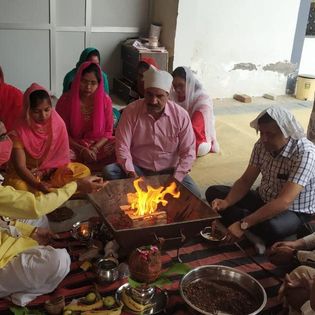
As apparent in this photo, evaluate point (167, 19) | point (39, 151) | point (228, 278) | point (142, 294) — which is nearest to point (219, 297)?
point (228, 278)

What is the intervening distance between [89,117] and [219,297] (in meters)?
2.48

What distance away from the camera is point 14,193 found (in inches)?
92.8

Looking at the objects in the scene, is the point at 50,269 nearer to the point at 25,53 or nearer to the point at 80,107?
the point at 80,107

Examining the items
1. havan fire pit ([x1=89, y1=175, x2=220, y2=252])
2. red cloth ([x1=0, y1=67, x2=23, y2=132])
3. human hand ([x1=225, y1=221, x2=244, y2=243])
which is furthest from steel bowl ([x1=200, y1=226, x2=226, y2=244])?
red cloth ([x1=0, y1=67, x2=23, y2=132])

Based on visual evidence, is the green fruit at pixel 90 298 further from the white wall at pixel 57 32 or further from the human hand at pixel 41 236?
the white wall at pixel 57 32

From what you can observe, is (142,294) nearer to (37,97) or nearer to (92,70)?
(37,97)

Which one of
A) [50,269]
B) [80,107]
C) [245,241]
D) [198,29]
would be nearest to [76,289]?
[50,269]

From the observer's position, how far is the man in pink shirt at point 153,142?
3475 mm

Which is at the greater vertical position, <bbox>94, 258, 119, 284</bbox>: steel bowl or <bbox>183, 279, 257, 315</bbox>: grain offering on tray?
<bbox>183, 279, 257, 315</bbox>: grain offering on tray

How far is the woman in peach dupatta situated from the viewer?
335cm

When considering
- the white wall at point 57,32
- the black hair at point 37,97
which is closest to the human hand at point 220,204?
the black hair at point 37,97

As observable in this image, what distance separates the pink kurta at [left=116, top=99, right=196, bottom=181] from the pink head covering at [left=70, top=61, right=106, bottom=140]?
2.52 feet

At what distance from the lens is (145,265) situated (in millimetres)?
2221

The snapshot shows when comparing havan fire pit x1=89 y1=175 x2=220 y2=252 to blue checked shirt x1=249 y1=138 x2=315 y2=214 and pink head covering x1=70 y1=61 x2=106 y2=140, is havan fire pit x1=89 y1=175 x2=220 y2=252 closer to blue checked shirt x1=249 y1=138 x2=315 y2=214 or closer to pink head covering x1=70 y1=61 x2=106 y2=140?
blue checked shirt x1=249 y1=138 x2=315 y2=214
